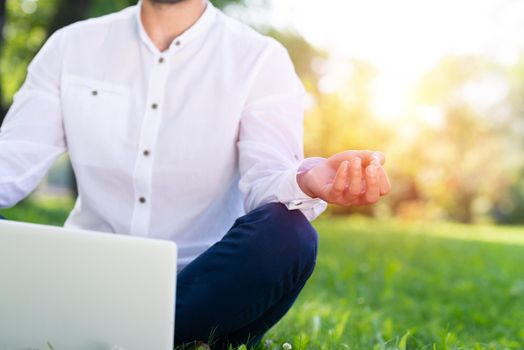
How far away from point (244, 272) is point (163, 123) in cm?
68

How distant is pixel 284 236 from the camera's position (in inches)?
78.5

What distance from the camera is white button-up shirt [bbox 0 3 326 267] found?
241 centimetres

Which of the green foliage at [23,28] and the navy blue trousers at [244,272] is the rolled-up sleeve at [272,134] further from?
the green foliage at [23,28]

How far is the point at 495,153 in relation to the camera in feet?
77.9

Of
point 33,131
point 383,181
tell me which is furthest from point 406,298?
point 383,181

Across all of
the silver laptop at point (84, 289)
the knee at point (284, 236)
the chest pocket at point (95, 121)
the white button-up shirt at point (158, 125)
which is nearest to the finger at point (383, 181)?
the knee at point (284, 236)

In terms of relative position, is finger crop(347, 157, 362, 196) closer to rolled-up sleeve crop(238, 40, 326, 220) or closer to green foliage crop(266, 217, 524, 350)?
rolled-up sleeve crop(238, 40, 326, 220)

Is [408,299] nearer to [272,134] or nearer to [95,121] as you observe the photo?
[272,134]

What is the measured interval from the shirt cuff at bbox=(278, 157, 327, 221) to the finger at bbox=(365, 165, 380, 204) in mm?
248

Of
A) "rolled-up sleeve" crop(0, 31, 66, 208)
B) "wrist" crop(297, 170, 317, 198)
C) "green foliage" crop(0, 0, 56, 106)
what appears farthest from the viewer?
"green foliage" crop(0, 0, 56, 106)

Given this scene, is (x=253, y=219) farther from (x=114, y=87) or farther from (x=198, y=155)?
(x=114, y=87)

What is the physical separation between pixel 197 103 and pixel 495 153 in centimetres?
2252

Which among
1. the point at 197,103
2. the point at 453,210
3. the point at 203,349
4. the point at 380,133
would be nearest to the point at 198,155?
the point at 197,103

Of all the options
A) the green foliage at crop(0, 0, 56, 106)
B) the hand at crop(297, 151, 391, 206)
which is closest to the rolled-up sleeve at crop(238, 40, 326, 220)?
the hand at crop(297, 151, 391, 206)
